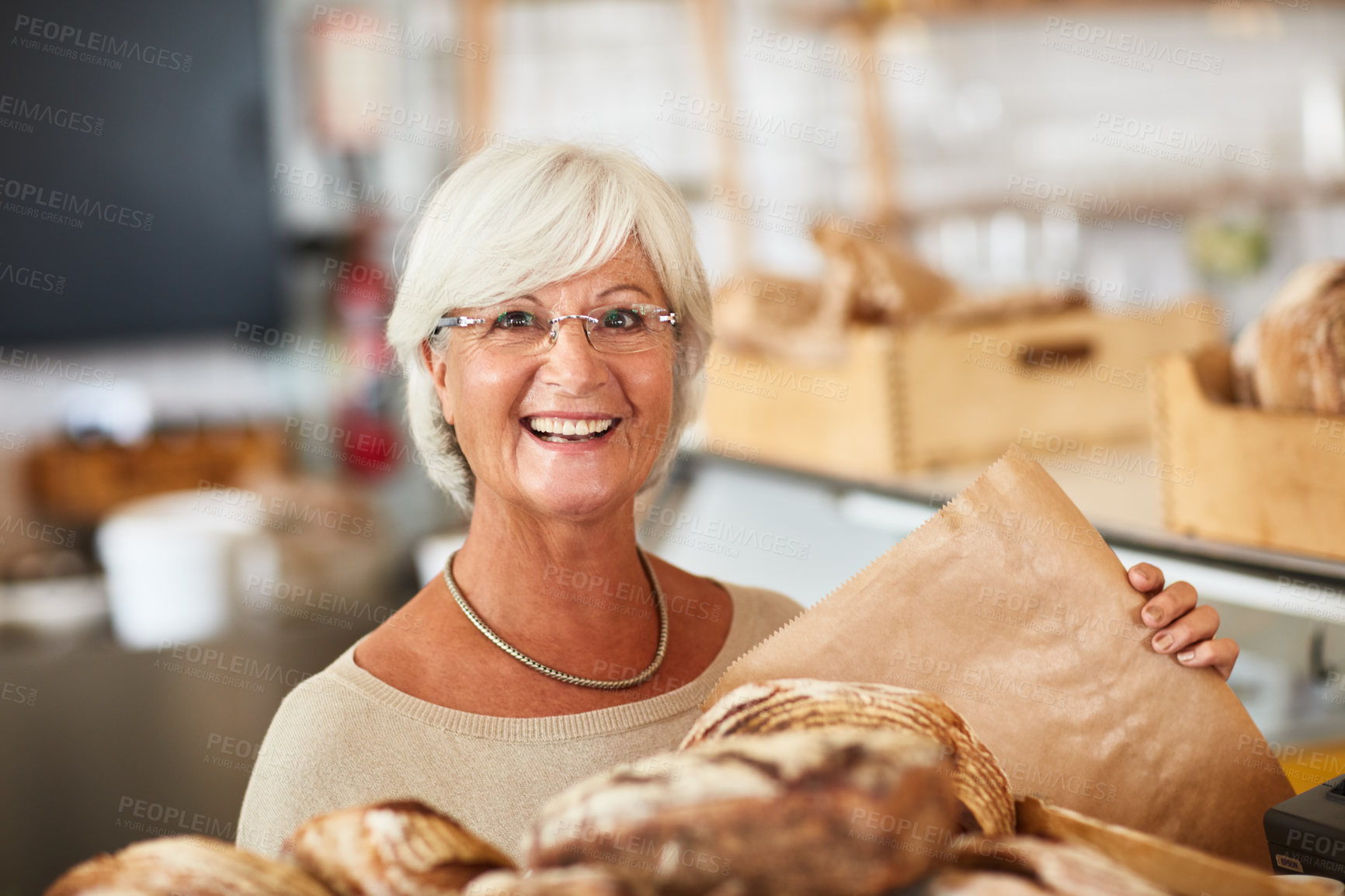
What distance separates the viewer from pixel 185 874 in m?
0.41

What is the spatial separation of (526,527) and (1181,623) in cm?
50

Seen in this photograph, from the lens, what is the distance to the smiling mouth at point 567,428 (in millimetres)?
851

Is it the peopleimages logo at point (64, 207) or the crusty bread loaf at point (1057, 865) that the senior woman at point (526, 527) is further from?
the peopleimages logo at point (64, 207)

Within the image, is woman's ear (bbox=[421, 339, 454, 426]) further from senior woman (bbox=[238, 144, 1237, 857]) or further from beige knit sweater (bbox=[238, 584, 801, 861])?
beige knit sweater (bbox=[238, 584, 801, 861])

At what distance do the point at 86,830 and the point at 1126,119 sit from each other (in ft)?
13.3

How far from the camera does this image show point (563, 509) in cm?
88

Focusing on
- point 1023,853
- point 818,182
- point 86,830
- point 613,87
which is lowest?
point 86,830

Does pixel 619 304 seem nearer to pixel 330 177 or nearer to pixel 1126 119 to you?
pixel 1126 119

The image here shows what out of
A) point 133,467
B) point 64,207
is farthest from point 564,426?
point 64,207

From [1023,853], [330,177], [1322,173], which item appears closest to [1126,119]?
[1322,173]

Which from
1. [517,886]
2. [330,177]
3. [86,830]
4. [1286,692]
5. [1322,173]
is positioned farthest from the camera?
[330,177]

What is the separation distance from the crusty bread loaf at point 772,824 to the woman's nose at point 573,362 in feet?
1.53

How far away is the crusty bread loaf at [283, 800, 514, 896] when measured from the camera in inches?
17.2

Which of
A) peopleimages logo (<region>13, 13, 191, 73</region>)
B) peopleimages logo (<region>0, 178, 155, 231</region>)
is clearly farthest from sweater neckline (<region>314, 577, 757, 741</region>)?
peopleimages logo (<region>13, 13, 191, 73</region>)
